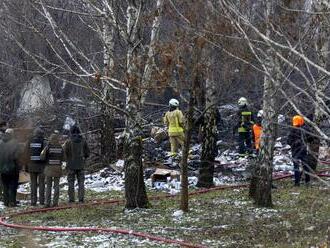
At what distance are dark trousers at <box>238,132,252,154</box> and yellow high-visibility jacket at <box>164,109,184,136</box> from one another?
196 centimetres

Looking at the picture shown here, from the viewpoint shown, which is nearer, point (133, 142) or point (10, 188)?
point (133, 142)

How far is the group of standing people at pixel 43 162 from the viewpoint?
13773mm

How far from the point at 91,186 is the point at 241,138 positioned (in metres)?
4.80

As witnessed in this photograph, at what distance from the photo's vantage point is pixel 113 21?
1212 centimetres

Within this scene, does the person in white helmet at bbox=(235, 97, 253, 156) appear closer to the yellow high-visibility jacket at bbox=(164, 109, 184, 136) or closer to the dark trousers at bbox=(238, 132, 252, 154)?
the dark trousers at bbox=(238, 132, 252, 154)

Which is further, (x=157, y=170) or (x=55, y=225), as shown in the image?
(x=157, y=170)

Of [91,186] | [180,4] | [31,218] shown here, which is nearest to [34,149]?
[31,218]

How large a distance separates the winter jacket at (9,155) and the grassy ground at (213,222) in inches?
75.7

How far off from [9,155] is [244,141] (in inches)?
301

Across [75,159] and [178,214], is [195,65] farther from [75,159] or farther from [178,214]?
[75,159]

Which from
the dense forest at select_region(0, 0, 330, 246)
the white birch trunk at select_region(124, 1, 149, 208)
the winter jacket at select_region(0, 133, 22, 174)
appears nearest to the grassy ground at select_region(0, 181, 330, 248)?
the white birch trunk at select_region(124, 1, 149, 208)

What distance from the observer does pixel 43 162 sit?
1405 cm

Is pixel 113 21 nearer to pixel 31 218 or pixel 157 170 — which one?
pixel 31 218

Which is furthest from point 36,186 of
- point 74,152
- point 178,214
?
point 178,214
